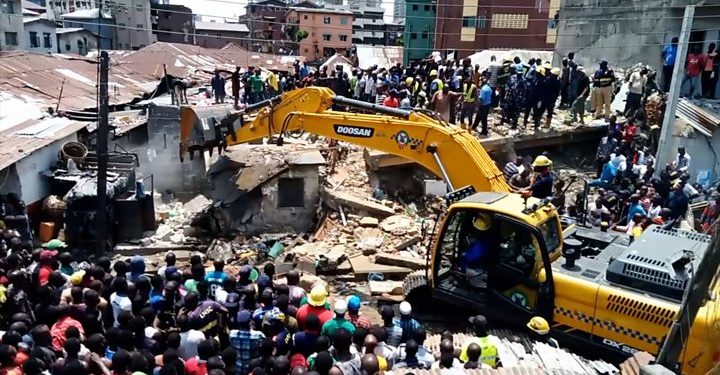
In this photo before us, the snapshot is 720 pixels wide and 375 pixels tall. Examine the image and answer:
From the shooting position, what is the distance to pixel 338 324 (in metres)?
5.96

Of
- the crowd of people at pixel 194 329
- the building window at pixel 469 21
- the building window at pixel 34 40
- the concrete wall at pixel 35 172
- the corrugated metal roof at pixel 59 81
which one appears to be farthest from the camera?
the building window at pixel 469 21

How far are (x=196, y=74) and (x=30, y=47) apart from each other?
70.0 feet

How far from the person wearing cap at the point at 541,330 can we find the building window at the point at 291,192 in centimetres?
698

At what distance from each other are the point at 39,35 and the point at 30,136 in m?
35.7

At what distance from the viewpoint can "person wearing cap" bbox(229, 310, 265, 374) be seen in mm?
5891

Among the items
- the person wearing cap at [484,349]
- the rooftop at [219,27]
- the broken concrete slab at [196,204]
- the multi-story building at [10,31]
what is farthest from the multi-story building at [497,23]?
the person wearing cap at [484,349]

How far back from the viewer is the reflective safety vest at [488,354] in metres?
5.64

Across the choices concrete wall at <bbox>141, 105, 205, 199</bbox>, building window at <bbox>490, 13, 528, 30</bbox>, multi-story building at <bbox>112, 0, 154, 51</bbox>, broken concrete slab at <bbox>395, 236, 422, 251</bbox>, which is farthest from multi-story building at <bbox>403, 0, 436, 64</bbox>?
broken concrete slab at <bbox>395, 236, 422, 251</bbox>

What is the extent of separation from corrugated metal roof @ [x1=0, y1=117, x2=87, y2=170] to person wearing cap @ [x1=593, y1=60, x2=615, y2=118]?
41.8ft

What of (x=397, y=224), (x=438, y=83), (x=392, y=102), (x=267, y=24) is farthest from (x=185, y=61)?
(x=267, y=24)

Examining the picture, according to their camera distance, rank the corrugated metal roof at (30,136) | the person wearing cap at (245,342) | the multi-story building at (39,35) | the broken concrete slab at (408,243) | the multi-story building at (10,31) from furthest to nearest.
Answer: the multi-story building at (39,35) < the multi-story building at (10,31) < the corrugated metal roof at (30,136) < the broken concrete slab at (408,243) < the person wearing cap at (245,342)

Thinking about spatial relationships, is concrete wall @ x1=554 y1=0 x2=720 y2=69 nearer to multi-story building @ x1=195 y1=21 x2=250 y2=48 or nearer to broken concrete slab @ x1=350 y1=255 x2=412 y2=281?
broken concrete slab @ x1=350 y1=255 x2=412 y2=281

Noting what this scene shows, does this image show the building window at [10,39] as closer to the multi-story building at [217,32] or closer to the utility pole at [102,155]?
the multi-story building at [217,32]

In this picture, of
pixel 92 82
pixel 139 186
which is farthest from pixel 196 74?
pixel 139 186
